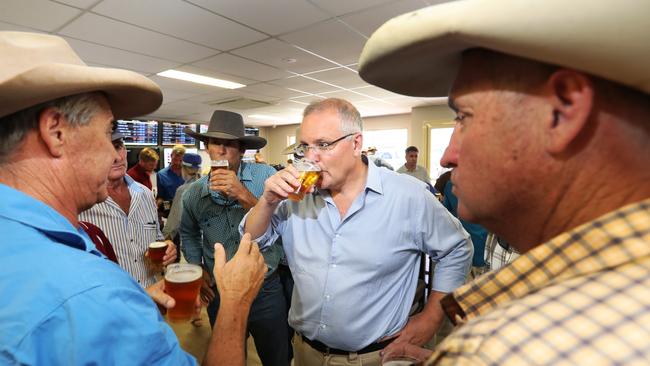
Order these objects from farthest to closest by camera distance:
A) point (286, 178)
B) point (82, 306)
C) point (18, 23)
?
point (18, 23) → point (286, 178) → point (82, 306)

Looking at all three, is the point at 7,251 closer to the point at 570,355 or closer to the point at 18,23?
the point at 570,355

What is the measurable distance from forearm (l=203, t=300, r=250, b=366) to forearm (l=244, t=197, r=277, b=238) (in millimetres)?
443

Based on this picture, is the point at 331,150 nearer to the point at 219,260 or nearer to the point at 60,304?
the point at 219,260

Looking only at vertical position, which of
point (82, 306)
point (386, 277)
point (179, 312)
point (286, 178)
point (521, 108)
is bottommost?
point (179, 312)

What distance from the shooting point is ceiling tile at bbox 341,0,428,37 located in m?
2.95

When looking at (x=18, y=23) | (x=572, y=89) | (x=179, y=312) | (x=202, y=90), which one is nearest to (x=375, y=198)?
(x=179, y=312)

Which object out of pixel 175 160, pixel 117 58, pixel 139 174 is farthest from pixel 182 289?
pixel 117 58

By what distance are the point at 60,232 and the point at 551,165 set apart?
0.97 m

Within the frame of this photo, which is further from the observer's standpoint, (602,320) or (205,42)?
(205,42)

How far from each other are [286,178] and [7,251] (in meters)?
0.84

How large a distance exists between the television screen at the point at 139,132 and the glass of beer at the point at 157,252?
308 inches

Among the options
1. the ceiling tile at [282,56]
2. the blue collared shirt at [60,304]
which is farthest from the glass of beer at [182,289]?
the ceiling tile at [282,56]

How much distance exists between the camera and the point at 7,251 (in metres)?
0.67

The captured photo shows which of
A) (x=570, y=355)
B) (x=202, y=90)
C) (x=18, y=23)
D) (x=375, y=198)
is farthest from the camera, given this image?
(x=202, y=90)
